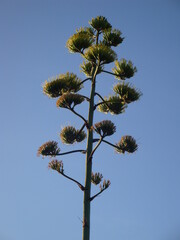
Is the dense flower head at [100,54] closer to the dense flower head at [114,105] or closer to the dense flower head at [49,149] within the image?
the dense flower head at [114,105]

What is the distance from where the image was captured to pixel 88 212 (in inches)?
262

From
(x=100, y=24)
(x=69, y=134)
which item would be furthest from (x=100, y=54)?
(x=69, y=134)

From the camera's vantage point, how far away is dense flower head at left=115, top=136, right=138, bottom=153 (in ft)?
25.4

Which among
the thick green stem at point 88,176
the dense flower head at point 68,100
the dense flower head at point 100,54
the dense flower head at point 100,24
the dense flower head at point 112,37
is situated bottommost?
the thick green stem at point 88,176

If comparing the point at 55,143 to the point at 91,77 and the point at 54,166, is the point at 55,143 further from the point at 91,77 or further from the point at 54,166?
the point at 91,77

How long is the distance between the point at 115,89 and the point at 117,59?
70cm

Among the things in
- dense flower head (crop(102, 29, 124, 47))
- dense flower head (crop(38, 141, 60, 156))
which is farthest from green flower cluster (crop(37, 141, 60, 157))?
dense flower head (crop(102, 29, 124, 47))

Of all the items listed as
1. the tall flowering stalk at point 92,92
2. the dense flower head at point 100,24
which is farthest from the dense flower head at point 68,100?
the dense flower head at point 100,24

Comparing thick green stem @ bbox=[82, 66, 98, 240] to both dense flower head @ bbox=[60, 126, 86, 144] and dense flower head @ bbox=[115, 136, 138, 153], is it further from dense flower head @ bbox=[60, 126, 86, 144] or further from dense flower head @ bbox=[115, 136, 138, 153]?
dense flower head @ bbox=[115, 136, 138, 153]

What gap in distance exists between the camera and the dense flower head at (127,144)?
7.74 meters

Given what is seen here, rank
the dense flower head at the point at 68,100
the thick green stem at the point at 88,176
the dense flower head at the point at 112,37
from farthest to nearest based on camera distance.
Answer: the dense flower head at the point at 112,37, the dense flower head at the point at 68,100, the thick green stem at the point at 88,176

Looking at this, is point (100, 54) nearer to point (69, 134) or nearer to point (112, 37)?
point (112, 37)

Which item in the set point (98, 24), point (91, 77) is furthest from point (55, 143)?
point (98, 24)

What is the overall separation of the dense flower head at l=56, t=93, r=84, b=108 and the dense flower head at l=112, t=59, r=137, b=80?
1.18 meters
